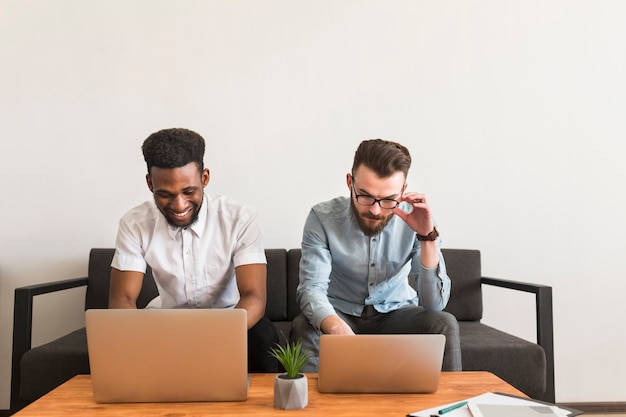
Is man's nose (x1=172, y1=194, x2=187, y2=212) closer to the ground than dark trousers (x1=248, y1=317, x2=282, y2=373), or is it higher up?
higher up

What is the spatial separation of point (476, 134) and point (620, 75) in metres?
0.87

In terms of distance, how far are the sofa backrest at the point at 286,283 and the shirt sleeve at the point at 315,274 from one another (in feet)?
2.10

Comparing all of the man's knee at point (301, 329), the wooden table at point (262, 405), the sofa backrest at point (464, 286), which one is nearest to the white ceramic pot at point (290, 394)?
the wooden table at point (262, 405)

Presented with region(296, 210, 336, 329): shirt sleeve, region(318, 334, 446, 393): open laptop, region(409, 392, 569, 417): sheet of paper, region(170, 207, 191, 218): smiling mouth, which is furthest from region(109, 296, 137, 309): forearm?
region(409, 392, 569, 417): sheet of paper

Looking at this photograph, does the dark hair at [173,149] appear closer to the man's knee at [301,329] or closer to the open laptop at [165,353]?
the man's knee at [301,329]

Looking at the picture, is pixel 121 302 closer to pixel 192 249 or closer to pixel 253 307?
pixel 192 249

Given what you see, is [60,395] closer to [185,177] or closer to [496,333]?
[185,177]

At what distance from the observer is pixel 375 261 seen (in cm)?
238

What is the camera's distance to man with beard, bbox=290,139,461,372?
7.13ft

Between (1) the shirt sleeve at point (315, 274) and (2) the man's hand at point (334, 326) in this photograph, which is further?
(1) the shirt sleeve at point (315, 274)

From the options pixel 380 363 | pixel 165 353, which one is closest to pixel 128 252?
pixel 165 353

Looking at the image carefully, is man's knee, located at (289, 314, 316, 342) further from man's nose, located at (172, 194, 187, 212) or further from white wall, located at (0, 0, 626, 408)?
white wall, located at (0, 0, 626, 408)

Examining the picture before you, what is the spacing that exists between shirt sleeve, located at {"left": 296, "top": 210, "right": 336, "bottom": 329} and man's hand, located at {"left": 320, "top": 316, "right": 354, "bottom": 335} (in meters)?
0.03

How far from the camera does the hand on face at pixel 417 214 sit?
2.19 metres
